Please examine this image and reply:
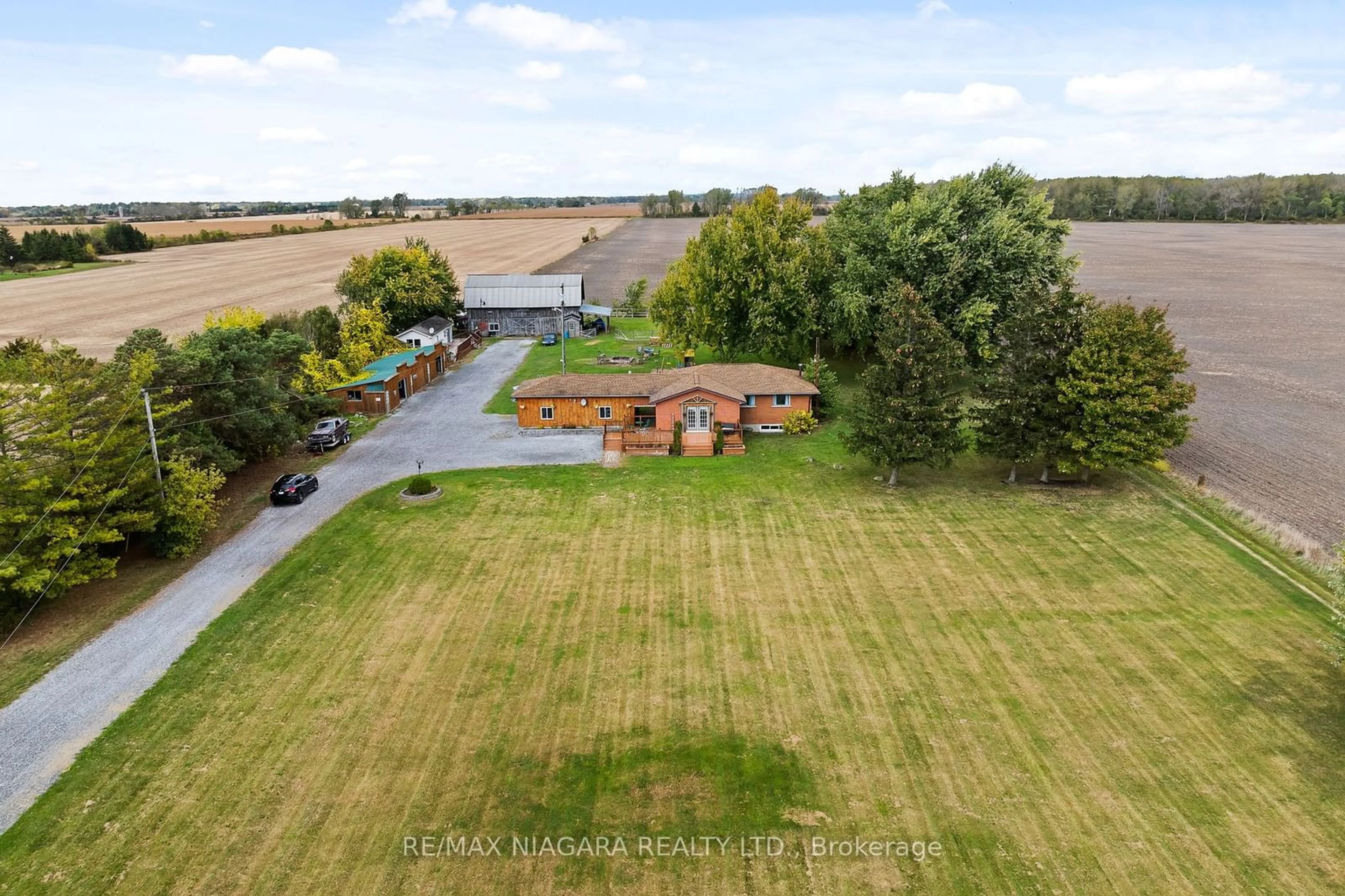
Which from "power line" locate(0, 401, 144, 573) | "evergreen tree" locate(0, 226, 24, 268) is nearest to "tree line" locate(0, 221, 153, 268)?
"evergreen tree" locate(0, 226, 24, 268)

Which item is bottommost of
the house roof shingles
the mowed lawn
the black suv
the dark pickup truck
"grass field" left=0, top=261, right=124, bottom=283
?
the mowed lawn

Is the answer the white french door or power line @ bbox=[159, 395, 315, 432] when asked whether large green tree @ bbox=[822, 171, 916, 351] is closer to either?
the white french door

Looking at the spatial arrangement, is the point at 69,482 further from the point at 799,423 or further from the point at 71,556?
the point at 799,423

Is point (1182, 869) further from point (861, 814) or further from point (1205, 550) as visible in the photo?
point (1205, 550)

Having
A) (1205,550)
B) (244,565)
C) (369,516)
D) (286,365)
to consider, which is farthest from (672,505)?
(286,365)

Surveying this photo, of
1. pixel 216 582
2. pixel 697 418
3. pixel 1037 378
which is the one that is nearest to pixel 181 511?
pixel 216 582

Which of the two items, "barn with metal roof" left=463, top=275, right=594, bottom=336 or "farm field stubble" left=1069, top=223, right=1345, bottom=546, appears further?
"barn with metal roof" left=463, top=275, right=594, bottom=336

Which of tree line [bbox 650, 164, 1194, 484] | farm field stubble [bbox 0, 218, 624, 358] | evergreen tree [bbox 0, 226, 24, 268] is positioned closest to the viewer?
tree line [bbox 650, 164, 1194, 484]
